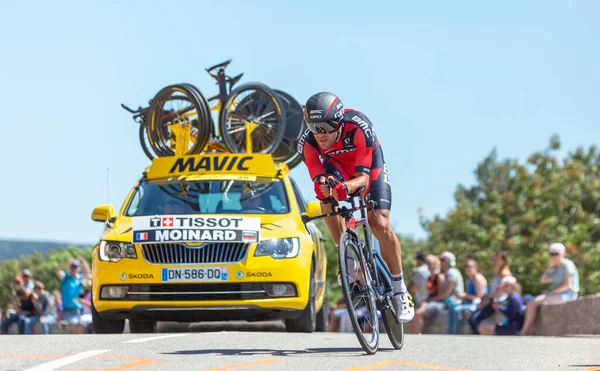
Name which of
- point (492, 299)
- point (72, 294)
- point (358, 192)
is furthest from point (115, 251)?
point (72, 294)

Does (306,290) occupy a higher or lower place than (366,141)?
lower

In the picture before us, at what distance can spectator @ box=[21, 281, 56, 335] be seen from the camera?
1991 centimetres

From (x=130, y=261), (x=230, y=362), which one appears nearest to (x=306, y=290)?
(x=130, y=261)

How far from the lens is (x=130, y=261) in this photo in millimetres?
12164

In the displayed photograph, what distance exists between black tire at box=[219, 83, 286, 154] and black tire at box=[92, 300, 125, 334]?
2980 millimetres

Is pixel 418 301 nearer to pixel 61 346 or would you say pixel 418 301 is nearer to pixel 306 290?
pixel 306 290

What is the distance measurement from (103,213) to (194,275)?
1.34 meters

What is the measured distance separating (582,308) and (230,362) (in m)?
8.26

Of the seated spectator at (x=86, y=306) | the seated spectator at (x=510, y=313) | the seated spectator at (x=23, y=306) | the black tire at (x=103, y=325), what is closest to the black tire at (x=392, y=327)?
the black tire at (x=103, y=325)

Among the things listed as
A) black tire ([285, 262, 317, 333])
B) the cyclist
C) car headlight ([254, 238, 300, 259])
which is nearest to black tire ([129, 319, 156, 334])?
black tire ([285, 262, 317, 333])

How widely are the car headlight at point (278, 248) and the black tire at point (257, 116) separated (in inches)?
105

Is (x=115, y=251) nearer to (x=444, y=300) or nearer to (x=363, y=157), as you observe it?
(x=363, y=157)

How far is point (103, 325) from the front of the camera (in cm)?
1259

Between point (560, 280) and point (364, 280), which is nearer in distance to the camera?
point (364, 280)
